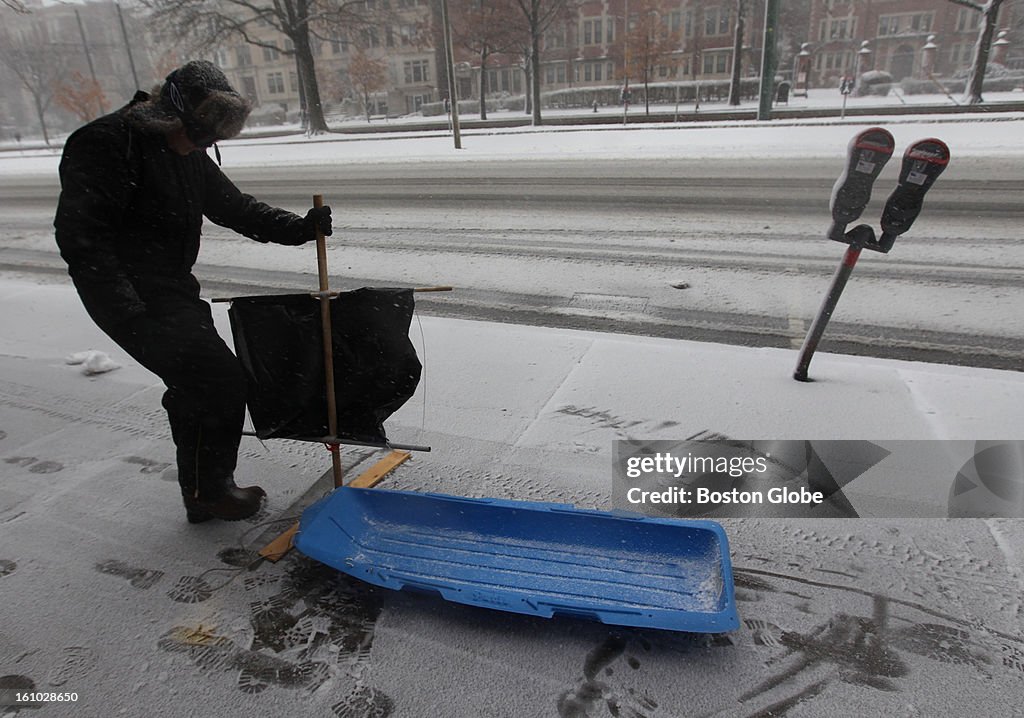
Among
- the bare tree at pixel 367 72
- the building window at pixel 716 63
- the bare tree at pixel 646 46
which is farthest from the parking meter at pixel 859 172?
the building window at pixel 716 63

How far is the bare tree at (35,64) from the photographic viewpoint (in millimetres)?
40125

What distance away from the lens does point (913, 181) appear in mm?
3186

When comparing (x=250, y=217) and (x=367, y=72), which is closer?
(x=250, y=217)

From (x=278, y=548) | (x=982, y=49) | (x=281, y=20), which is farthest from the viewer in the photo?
(x=281, y=20)

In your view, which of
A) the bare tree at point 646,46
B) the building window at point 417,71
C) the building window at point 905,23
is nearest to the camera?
the bare tree at point 646,46

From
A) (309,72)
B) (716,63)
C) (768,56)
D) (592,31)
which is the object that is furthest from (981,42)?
(592,31)

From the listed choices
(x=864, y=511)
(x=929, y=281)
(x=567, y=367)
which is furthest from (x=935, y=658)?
(x=929, y=281)

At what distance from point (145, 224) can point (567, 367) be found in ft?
8.37

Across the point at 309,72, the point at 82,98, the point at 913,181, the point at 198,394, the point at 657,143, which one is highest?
the point at 309,72

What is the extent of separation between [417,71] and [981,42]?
132ft

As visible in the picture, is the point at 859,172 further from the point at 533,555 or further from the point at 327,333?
the point at 327,333

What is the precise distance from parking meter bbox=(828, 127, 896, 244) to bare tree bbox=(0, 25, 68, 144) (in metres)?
46.8

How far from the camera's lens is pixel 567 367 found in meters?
4.18

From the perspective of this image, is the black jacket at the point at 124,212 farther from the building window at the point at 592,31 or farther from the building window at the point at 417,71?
the building window at the point at 417,71
